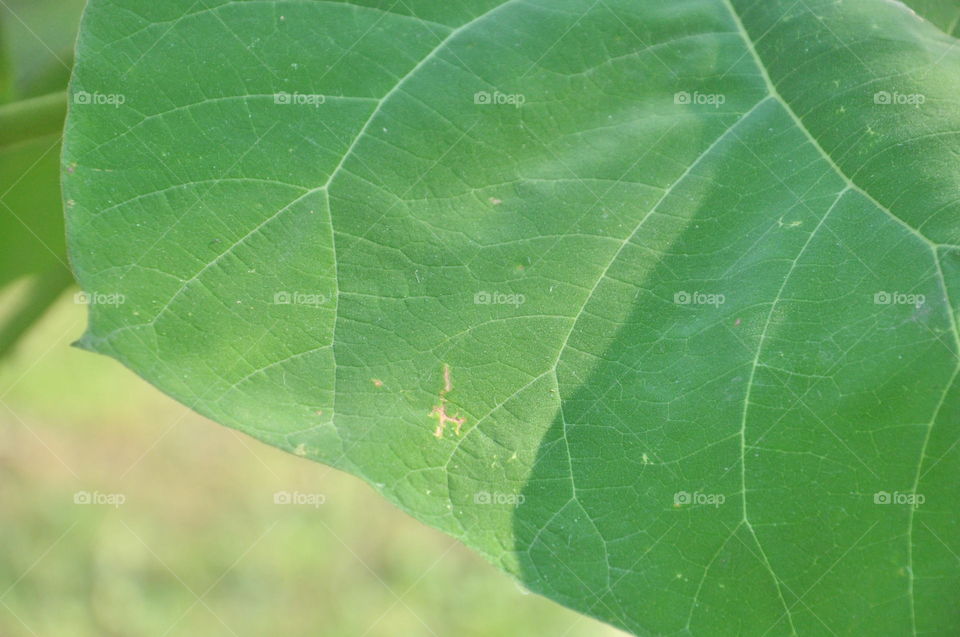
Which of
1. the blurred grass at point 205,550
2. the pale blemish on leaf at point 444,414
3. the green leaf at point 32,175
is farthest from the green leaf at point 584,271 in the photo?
the blurred grass at point 205,550

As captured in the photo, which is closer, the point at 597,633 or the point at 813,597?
the point at 813,597

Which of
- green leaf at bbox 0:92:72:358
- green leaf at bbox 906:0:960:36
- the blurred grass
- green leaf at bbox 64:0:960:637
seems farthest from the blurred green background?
green leaf at bbox 906:0:960:36

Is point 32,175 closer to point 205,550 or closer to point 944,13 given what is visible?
point 944,13

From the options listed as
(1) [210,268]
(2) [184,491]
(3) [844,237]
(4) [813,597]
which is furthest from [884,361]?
(2) [184,491]

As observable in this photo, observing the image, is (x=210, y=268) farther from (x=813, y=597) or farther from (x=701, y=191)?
(x=813, y=597)

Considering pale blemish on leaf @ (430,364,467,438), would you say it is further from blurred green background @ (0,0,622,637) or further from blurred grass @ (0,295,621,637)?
blurred grass @ (0,295,621,637)

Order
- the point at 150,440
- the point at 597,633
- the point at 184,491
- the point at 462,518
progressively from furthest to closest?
the point at 150,440, the point at 184,491, the point at 597,633, the point at 462,518
